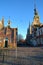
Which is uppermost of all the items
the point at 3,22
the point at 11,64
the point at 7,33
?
the point at 3,22

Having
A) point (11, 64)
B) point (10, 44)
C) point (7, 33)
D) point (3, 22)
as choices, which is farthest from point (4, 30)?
point (11, 64)

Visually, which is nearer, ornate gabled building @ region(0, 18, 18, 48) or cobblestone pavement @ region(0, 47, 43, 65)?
cobblestone pavement @ region(0, 47, 43, 65)

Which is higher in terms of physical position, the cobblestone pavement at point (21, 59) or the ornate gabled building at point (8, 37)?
the ornate gabled building at point (8, 37)

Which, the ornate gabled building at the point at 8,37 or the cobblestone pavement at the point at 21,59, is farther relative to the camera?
the ornate gabled building at the point at 8,37

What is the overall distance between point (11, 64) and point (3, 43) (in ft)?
92.8

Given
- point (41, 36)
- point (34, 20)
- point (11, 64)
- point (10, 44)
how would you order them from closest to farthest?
point (11, 64), point (10, 44), point (41, 36), point (34, 20)

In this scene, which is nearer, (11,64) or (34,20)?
(11,64)

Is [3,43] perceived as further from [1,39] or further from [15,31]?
[15,31]

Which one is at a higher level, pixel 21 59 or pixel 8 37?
pixel 8 37

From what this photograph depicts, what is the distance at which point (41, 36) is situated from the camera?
5128 cm

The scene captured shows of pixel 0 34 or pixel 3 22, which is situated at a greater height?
pixel 3 22

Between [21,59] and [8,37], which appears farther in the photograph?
[8,37]

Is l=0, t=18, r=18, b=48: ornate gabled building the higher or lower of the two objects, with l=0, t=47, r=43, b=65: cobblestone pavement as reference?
higher

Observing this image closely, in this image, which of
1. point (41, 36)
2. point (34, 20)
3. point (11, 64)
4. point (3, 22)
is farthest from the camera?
point (34, 20)
